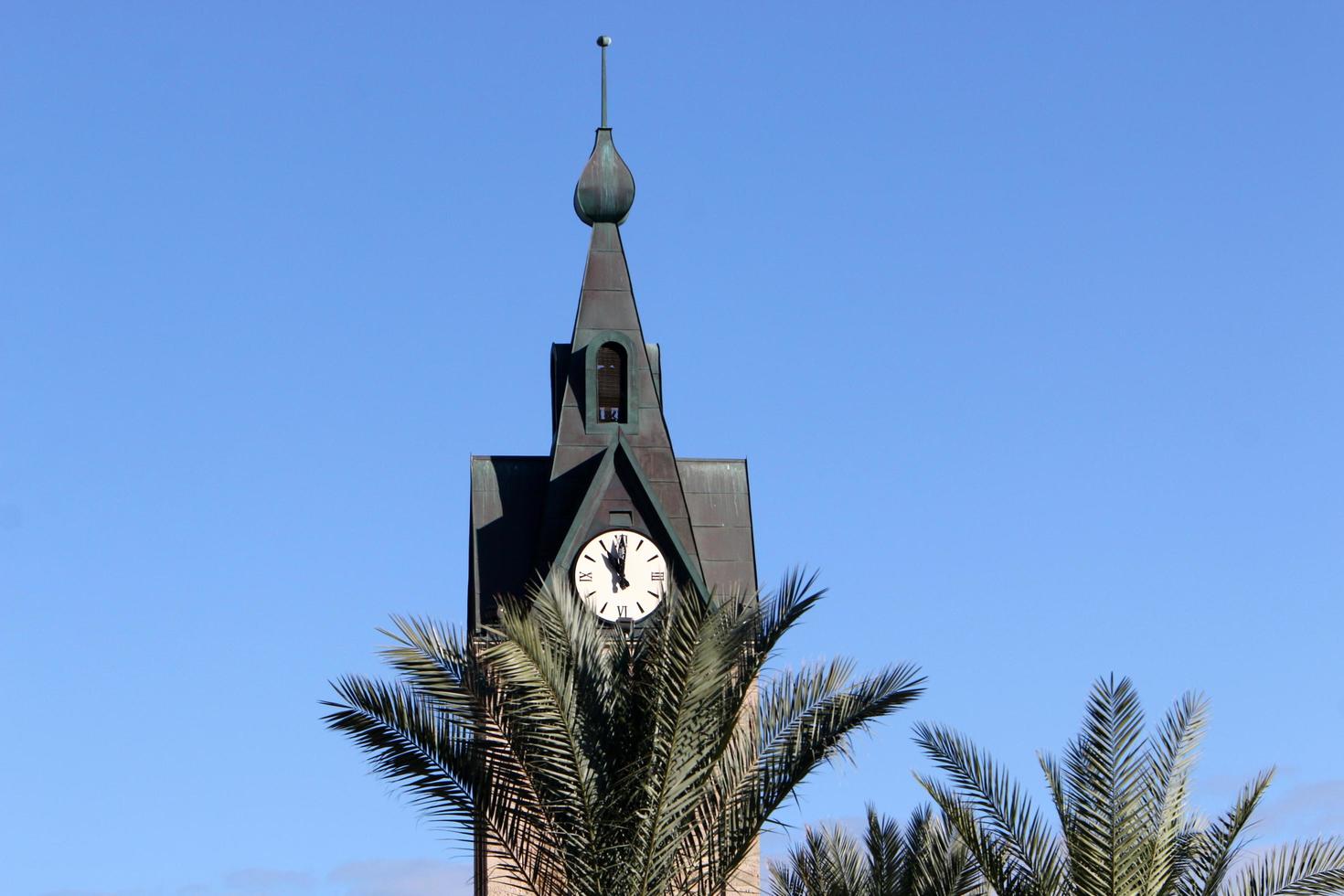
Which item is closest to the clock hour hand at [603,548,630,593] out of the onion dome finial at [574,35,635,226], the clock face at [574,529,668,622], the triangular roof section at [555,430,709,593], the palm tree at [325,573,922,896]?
the clock face at [574,529,668,622]

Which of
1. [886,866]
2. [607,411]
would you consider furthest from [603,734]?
[607,411]

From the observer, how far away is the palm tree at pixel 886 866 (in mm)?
32531

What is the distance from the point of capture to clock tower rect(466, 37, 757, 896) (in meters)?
43.8

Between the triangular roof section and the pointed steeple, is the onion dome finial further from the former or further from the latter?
the triangular roof section

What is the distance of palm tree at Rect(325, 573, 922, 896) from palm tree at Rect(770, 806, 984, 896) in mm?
6924

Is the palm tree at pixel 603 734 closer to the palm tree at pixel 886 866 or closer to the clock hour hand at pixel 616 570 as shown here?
the palm tree at pixel 886 866

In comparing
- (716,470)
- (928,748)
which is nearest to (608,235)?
(716,470)

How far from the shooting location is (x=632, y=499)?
146 ft

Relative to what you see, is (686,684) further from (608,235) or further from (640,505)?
(608,235)

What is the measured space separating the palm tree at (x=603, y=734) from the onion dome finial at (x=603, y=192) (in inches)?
925

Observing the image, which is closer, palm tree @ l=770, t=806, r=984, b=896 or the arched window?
palm tree @ l=770, t=806, r=984, b=896

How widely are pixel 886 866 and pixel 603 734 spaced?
402 inches

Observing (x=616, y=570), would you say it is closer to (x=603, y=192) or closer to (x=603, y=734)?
(x=603, y=192)

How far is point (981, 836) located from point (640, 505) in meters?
18.0
